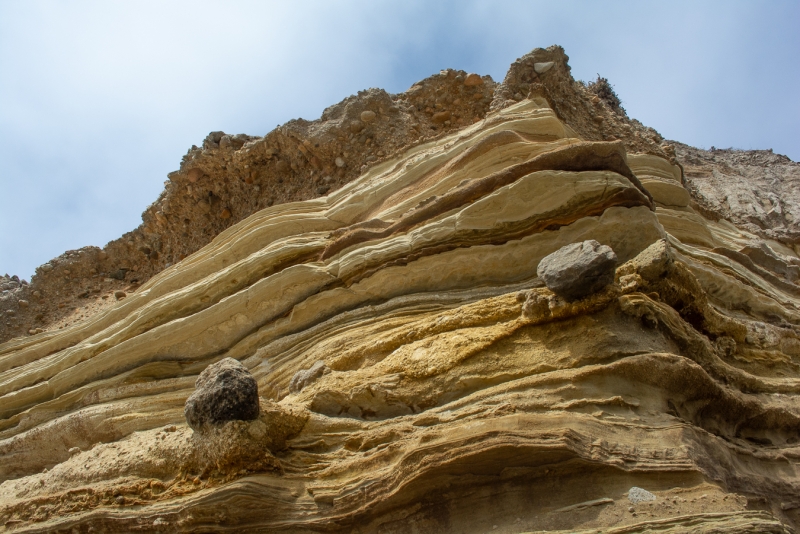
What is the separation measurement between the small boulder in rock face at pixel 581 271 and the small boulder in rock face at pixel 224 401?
2090 mm

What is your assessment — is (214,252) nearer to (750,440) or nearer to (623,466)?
(623,466)

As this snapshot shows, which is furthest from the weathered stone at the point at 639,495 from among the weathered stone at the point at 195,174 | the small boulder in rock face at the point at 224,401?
the weathered stone at the point at 195,174

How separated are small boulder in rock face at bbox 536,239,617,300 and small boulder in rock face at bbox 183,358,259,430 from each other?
2090 mm

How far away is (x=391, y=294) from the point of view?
520 centimetres

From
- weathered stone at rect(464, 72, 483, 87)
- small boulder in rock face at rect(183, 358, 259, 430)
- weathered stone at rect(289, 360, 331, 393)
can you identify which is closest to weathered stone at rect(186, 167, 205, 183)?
weathered stone at rect(464, 72, 483, 87)

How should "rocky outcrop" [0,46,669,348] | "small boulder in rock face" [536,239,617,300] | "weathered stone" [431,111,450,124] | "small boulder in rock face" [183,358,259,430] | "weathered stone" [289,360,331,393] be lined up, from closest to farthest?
1. "small boulder in rock face" [183,358,259,430]
2. "small boulder in rock face" [536,239,617,300]
3. "weathered stone" [289,360,331,393]
4. "rocky outcrop" [0,46,669,348]
5. "weathered stone" [431,111,450,124]

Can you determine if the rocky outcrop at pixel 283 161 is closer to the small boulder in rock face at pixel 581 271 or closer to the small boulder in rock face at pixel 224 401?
the small boulder in rock face at pixel 581 271

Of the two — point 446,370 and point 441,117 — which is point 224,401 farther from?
point 441,117

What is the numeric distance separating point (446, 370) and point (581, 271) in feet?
3.62

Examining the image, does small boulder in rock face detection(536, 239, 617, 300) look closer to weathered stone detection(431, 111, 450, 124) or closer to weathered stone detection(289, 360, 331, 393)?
weathered stone detection(289, 360, 331, 393)

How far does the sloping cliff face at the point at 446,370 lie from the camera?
→ 11.3ft

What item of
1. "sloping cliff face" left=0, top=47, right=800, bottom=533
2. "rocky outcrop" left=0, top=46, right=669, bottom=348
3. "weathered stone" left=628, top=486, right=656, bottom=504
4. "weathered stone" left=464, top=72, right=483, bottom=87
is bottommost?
"weathered stone" left=628, top=486, right=656, bottom=504

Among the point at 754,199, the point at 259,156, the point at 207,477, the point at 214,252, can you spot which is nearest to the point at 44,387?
the point at 214,252

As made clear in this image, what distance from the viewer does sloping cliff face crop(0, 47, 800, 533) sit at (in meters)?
3.45
